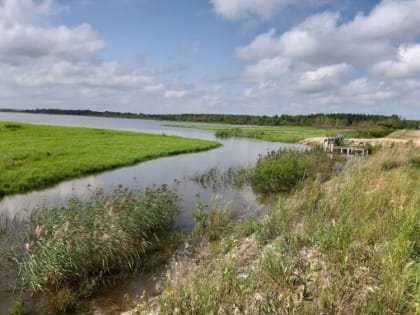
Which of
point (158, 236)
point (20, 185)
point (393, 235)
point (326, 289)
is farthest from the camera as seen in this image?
point (20, 185)

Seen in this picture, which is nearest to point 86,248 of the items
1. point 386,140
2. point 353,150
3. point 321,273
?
point 321,273

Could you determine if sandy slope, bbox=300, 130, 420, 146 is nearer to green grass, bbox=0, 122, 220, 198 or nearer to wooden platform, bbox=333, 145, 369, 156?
wooden platform, bbox=333, 145, 369, 156

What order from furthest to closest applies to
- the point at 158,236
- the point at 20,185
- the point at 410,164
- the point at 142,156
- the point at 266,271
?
the point at 142,156 < the point at 20,185 < the point at 410,164 < the point at 158,236 < the point at 266,271

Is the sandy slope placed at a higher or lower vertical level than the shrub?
higher

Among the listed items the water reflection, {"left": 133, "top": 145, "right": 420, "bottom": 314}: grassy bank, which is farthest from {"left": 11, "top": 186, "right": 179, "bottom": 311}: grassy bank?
{"left": 133, "top": 145, "right": 420, "bottom": 314}: grassy bank

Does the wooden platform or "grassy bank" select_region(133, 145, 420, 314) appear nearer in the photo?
"grassy bank" select_region(133, 145, 420, 314)

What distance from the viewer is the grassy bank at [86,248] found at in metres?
6.56

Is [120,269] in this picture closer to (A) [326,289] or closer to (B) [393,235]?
(A) [326,289]

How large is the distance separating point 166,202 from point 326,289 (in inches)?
306

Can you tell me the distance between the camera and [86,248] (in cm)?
717

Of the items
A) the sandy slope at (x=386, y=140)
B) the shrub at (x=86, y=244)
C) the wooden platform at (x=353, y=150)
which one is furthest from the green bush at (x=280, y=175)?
the sandy slope at (x=386, y=140)

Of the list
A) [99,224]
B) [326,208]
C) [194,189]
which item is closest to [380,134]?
[194,189]

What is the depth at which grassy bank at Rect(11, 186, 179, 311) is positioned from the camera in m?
6.56

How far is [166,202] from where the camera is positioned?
11000 mm
